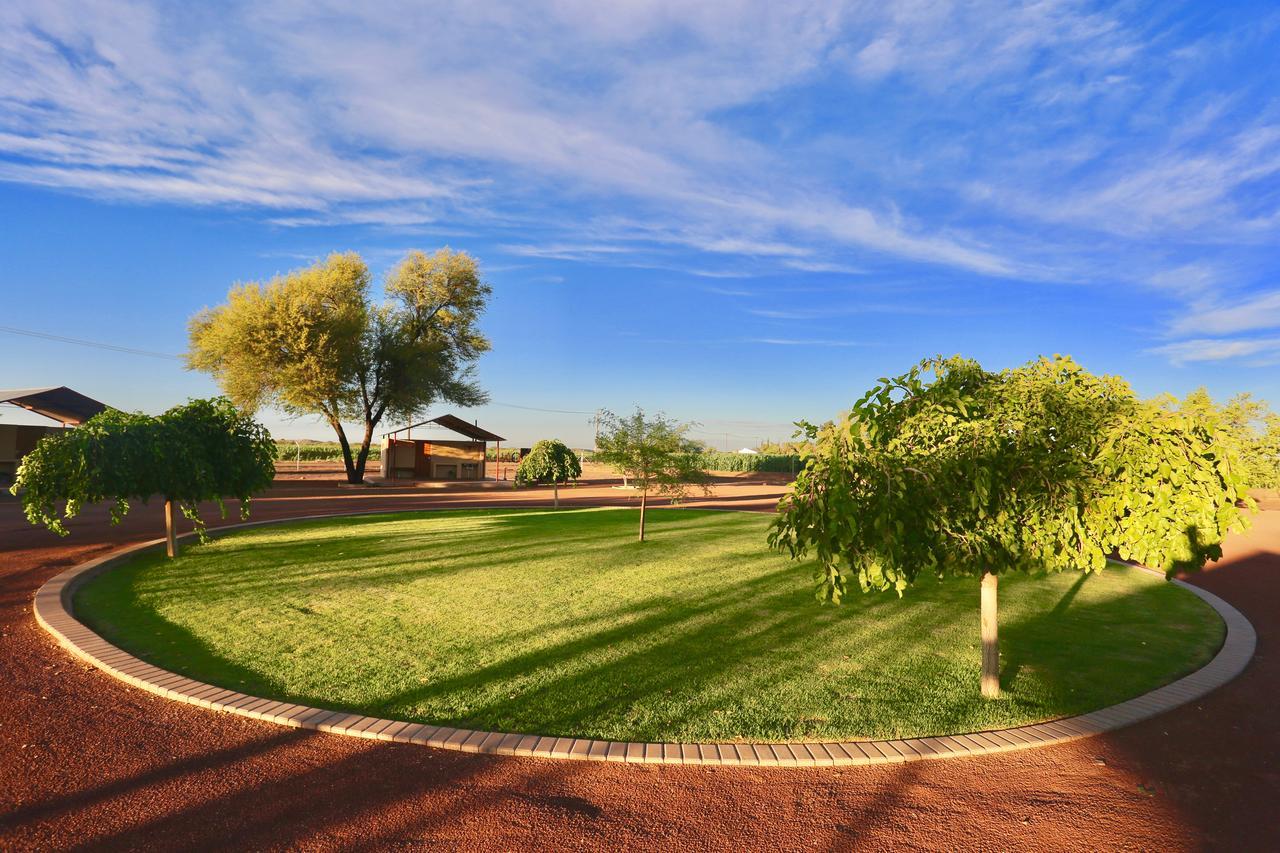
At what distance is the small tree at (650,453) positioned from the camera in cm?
1457

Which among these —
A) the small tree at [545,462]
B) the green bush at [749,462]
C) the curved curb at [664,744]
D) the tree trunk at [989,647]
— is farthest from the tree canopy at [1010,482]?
the green bush at [749,462]

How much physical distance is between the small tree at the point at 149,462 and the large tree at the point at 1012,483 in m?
9.61

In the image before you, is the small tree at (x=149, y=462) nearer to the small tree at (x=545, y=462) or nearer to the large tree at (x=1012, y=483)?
the large tree at (x=1012, y=483)

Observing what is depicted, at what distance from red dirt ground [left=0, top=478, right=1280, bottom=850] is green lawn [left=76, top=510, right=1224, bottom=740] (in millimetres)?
544

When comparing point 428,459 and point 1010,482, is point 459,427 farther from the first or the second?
point 1010,482

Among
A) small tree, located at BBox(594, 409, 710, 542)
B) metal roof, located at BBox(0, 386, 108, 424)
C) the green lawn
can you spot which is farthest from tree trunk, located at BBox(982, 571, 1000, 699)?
metal roof, located at BBox(0, 386, 108, 424)

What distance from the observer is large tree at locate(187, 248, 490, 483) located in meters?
30.8

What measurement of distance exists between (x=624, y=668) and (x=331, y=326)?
98.0 feet

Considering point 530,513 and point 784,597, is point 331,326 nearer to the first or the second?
point 530,513

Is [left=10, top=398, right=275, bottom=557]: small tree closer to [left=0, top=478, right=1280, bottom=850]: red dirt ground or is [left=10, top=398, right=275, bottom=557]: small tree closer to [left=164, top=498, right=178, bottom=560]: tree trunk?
[left=164, top=498, right=178, bottom=560]: tree trunk

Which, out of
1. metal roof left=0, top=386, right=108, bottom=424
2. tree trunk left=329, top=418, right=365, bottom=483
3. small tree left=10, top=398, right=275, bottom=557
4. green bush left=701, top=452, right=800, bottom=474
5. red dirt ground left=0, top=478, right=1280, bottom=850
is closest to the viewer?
red dirt ground left=0, top=478, right=1280, bottom=850

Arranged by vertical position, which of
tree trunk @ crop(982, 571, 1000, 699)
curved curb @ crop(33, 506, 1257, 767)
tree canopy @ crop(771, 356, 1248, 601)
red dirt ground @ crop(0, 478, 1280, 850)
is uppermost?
tree canopy @ crop(771, 356, 1248, 601)

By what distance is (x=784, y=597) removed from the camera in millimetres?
8836

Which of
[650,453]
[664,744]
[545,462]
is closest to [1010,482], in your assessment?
[664,744]
